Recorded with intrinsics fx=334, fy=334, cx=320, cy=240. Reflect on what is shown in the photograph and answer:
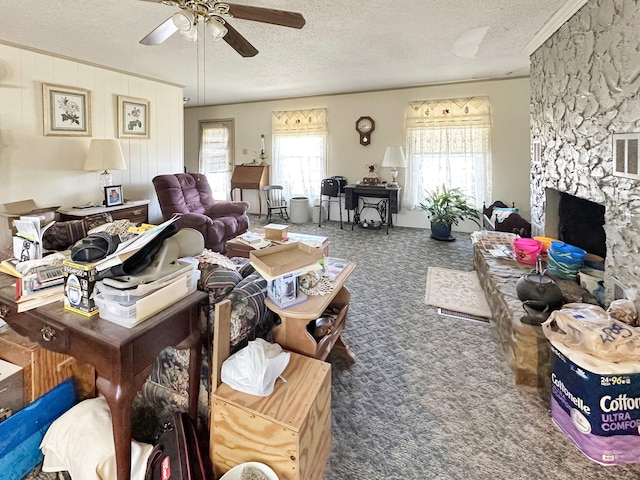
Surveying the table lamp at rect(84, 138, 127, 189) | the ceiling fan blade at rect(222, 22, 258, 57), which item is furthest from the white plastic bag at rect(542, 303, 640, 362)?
the table lamp at rect(84, 138, 127, 189)

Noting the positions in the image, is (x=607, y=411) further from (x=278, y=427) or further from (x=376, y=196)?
(x=376, y=196)

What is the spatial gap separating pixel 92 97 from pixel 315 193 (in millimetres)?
3772

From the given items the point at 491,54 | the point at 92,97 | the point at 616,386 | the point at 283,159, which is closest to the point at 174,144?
the point at 92,97

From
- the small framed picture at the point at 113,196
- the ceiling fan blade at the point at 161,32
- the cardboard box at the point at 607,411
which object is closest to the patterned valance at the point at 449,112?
the ceiling fan blade at the point at 161,32

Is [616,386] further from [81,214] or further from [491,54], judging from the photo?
[81,214]

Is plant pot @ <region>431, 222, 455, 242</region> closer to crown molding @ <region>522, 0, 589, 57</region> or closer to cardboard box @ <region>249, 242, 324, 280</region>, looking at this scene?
crown molding @ <region>522, 0, 589, 57</region>

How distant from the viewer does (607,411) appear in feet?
4.60

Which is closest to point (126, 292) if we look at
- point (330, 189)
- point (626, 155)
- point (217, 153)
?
point (626, 155)

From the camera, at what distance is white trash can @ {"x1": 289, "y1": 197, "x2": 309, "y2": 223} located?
639 centimetres

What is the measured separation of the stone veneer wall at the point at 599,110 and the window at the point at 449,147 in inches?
77.7

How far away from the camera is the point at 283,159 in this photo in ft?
22.3

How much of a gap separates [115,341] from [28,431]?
34.2 inches

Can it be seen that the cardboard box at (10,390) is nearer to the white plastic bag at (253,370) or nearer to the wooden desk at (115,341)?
the wooden desk at (115,341)

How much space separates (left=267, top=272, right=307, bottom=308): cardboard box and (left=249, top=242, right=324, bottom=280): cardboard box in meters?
0.04
